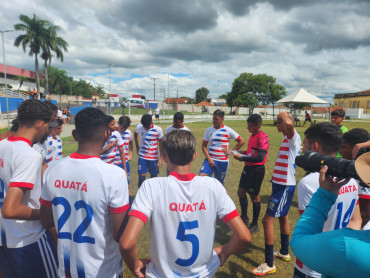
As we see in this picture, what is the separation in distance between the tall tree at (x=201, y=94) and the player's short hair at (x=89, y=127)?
395 feet

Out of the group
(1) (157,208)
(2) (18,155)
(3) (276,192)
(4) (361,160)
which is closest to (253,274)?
(3) (276,192)

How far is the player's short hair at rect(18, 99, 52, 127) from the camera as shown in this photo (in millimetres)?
2018

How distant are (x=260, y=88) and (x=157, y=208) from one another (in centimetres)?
6303

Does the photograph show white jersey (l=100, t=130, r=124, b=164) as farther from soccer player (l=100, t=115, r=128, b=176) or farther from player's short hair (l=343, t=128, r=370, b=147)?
player's short hair (l=343, t=128, r=370, b=147)

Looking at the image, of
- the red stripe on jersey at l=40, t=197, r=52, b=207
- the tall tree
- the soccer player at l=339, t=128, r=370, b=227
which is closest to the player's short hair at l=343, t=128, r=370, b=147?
the soccer player at l=339, t=128, r=370, b=227

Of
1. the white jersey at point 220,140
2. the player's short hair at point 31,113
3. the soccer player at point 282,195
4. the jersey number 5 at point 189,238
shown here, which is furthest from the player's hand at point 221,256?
the white jersey at point 220,140

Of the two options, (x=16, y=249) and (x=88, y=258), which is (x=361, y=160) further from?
(x=16, y=249)

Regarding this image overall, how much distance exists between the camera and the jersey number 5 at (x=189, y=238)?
5.06 feet

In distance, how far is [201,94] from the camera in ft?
396

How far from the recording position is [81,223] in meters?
1.67

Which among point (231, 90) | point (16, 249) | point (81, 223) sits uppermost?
point (231, 90)

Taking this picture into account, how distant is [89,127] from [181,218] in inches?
41.3

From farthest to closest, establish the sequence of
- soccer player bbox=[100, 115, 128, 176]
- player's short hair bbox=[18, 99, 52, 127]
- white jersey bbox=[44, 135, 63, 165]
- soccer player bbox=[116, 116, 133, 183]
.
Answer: soccer player bbox=[116, 116, 133, 183]
soccer player bbox=[100, 115, 128, 176]
white jersey bbox=[44, 135, 63, 165]
player's short hair bbox=[18, 99, 52, 127]

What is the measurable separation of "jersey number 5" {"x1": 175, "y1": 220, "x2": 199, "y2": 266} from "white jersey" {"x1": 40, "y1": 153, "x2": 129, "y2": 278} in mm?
495
